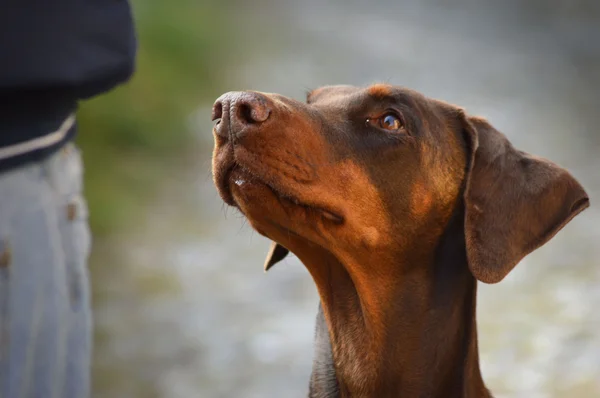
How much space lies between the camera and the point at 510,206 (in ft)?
9.35

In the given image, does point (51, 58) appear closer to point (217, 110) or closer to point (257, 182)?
point (217, 110)

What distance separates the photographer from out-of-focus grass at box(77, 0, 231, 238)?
27.0 feet

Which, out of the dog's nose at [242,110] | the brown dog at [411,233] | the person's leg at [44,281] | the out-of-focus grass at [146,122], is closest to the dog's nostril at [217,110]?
the dog's nose at [242,110]

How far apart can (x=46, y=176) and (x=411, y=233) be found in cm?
115

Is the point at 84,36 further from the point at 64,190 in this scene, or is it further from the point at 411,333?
the point at 411,333

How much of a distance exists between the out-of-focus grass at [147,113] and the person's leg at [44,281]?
4.35m

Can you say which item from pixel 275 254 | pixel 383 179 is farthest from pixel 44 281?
pixel 383 179

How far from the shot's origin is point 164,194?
28.6ft

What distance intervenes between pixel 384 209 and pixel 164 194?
612 centimetres

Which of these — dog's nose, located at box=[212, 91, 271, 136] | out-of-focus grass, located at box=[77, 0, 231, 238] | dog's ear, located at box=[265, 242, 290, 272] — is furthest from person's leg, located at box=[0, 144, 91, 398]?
out-of-focus grass, located at box=[77, 0, 231, 238]

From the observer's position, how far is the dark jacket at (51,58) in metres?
2.66

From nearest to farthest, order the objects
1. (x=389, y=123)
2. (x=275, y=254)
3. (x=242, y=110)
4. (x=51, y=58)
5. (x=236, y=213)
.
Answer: (x=242, y=110) → (x=51, y=58) → (x=389, y=123) → (x=236, y=213) → (x=275, y=254)

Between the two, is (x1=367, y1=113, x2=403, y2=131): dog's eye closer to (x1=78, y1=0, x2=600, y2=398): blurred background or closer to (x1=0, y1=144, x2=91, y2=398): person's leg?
(x1=0, y1=144, x2=91, y2=398): person's leg

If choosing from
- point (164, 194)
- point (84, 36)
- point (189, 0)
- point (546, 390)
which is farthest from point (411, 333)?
point (189, 0)
